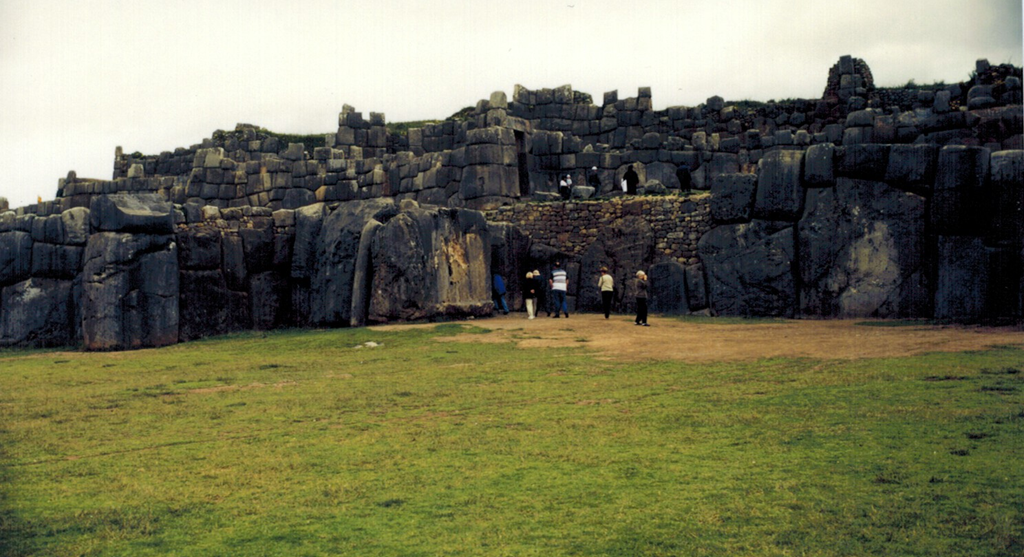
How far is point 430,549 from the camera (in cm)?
575

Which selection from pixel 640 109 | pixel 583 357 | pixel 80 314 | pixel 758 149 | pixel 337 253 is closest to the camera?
pixel 583 357

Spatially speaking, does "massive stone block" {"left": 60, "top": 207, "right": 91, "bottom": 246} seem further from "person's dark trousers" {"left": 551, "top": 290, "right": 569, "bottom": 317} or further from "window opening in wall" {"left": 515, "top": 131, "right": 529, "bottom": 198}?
"window opening in wall" {"left": 515, "top": 131, "right": 529, "bottom": 198}

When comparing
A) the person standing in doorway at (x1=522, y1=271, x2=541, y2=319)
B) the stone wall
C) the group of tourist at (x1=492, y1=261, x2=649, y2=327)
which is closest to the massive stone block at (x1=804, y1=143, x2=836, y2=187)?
the stone wall

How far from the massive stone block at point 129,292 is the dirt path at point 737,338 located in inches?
174

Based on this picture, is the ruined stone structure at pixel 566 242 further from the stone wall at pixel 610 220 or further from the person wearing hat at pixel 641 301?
the person wearing hat at pixel 641 301

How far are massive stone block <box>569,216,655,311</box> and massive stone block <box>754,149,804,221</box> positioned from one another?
3.57m

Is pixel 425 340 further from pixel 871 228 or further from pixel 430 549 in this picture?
pixel 430 549

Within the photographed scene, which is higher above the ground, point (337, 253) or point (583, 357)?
point (337, 253)

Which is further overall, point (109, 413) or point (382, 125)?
point (382, 125)

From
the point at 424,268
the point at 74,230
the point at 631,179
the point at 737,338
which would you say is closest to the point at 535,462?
the point at 737,338

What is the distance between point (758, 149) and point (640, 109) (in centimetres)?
501

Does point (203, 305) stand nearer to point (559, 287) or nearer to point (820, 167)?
point (559, 287)

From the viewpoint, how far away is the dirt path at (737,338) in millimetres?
13805

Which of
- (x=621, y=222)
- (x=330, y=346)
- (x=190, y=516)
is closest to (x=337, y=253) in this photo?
(x=330, y=346)
